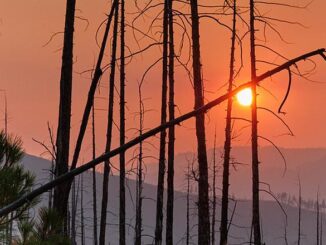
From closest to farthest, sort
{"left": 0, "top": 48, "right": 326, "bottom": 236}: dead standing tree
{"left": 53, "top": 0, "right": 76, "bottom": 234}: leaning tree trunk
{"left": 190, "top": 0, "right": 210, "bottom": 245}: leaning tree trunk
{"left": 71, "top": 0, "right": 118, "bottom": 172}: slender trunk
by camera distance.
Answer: {"left": 0, "top": 48, "right": 326, "bottom": 236}: dead standing tree
{"left": 71, "top": 0, "right": 118, "bottom": 172}: slender trunk
{"left": 53, "top": 0, "right": 76, "bottom": 234}: leaning tree trunk
{"left": 190, "top": 0, "right": 210, "bottom": 245}: leaning tree trunk

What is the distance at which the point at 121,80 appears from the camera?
21734 mm

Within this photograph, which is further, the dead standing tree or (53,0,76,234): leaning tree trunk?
(53,0,76,234): leaning tree trunk

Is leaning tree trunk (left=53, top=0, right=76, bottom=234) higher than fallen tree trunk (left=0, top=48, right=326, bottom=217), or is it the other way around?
leaning tree trunk (left=53, top=0, right=76, bottom=234)

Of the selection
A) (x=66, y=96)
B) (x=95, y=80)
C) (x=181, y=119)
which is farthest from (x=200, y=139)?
(x=181, y=119)

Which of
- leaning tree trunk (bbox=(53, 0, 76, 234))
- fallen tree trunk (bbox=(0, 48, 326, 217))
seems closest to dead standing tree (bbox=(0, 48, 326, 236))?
fallen tree trunk (bbox=(0, 48, 326, 217))

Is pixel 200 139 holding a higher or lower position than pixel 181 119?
higher

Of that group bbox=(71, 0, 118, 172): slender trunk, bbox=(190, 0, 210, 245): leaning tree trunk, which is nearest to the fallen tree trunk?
bbox=(71, 0, 118, 172): slender trunk

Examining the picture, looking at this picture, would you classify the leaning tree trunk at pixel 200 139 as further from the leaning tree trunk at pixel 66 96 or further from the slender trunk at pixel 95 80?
the slender trunk at pixel 95 80

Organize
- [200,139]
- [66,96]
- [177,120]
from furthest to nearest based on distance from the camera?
[200,139] < [66,96] < [177,120]

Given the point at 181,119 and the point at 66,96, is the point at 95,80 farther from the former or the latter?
the point at 66,96

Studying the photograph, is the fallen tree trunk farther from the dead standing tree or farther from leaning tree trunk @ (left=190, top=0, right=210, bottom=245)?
leaning tree trunk @ (left=190, top=0, right=210, bottom=245)

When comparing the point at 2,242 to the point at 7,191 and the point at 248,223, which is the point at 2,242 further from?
the point at 248,223

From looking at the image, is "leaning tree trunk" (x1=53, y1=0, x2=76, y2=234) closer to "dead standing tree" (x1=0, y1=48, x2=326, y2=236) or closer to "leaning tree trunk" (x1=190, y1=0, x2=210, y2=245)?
"dead standing tree" (x1=0, y1=48, x2=326, y2=236)

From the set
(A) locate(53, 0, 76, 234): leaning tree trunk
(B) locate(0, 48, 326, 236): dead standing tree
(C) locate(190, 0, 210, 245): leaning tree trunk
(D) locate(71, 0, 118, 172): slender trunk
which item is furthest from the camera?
(C) locate(190, 0, 210, 245): leaning tree trunk
